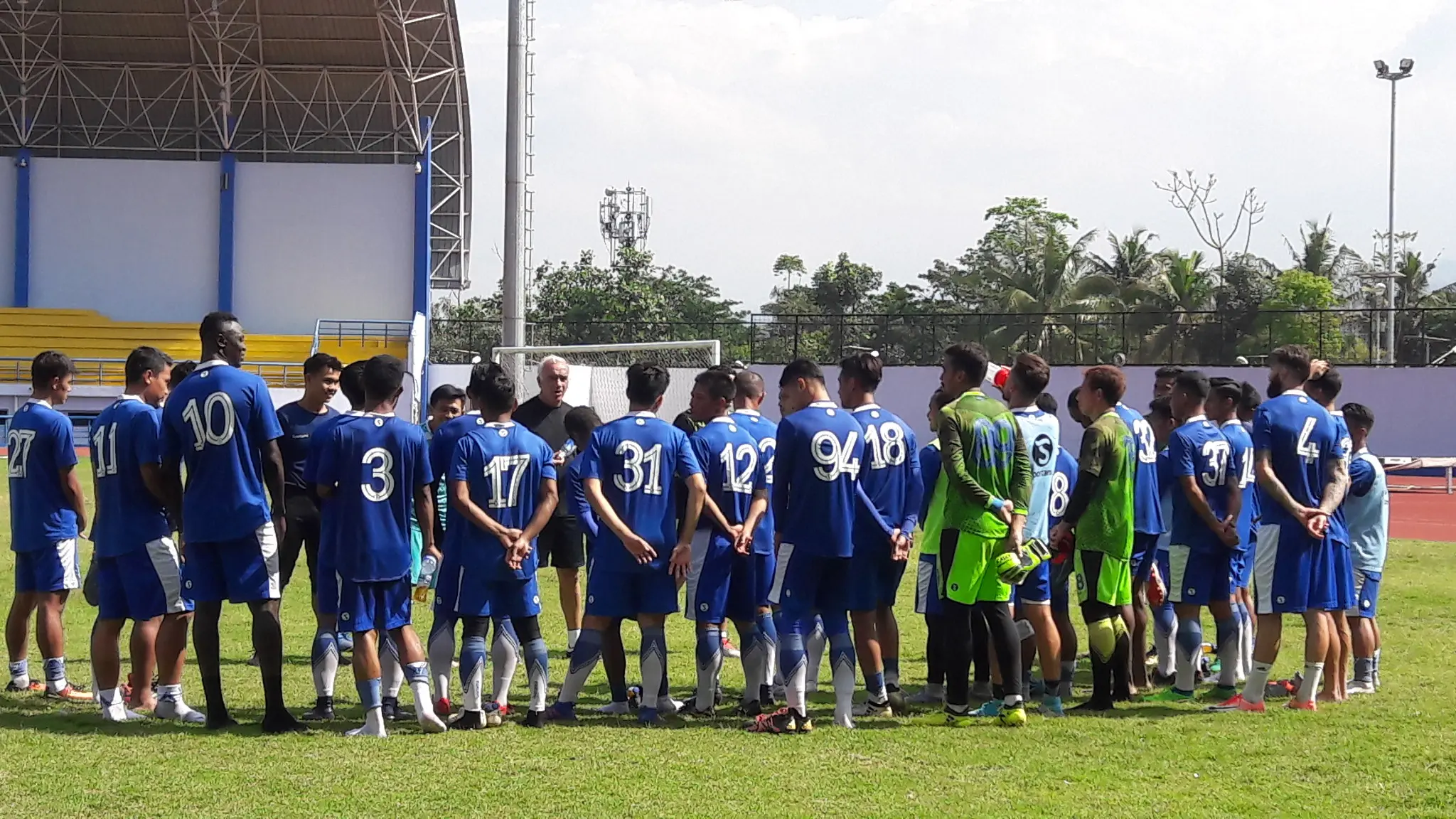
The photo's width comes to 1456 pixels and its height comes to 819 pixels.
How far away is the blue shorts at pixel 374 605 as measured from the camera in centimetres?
657

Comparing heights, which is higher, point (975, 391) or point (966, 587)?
point (975, 391)

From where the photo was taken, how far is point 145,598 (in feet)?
22.8

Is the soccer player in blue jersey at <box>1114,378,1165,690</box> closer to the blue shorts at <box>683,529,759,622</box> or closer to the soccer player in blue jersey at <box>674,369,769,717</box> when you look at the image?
the soccer player in blue jersey at <box>674,369,769,717</box>

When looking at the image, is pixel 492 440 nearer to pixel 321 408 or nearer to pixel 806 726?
pixel 321 408

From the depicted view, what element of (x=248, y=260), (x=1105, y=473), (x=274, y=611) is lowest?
(x=274, y=611)

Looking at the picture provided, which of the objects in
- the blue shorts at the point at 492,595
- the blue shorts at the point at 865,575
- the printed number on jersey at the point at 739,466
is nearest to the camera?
the blue shorts at the point at 492,595

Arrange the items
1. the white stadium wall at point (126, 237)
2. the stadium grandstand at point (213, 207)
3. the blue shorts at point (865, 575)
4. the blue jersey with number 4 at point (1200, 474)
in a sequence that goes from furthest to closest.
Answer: the white stadium wall at point (126, 237) < the stadium grandstand at point (213, 207) < the blue jersey with number 4 at point (1200, 474) < the blue shorts at point (865, 575)

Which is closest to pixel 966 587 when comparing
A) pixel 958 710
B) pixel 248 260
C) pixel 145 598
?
pixel 958 710

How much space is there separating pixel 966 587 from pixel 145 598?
4.04 m

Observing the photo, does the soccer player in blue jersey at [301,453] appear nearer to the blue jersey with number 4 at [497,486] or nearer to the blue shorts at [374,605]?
the blue shorts at [374,605]

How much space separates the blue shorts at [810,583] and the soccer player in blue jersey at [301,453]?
2614mm

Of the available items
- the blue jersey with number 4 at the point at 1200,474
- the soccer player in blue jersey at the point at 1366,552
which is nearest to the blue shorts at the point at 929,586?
the blue jersey with number 4 at the point at 1200,474

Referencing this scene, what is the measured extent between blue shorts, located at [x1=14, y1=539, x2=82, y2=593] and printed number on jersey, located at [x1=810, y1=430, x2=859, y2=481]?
160 inches

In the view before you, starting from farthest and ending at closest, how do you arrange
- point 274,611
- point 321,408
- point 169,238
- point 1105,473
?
point 169,238 < point 321,408 < point 1105,473 < point 274,611
